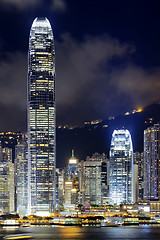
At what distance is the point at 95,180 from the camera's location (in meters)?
190

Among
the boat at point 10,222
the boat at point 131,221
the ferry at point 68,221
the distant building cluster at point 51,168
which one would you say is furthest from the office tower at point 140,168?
the boat at point 10,222

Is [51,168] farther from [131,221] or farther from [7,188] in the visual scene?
[131,221]

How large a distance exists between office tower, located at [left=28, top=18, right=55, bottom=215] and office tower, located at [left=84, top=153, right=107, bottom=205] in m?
31.8

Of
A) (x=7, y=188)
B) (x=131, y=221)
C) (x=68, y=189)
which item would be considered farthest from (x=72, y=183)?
(x=131, y=221)

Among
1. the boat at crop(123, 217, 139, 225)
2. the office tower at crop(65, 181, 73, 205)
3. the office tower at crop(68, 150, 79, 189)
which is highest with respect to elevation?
Answer: the office tower at crop(68, 150, 79, 189)

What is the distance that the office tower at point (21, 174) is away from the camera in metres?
174

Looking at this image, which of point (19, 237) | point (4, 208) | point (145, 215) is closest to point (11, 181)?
point (4, 208)

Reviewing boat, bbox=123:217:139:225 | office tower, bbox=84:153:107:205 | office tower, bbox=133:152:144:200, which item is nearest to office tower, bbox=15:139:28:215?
office tower, bbox=84:153:107:205

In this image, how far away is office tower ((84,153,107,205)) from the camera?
620 feet

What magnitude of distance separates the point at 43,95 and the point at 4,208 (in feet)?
98.8

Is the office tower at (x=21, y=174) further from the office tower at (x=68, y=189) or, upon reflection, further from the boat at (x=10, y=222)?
the boat at (x=10, y=222)

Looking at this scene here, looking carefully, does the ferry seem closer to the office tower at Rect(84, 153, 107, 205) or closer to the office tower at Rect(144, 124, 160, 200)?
the office tower at Rect(144, 124, 160, 200)

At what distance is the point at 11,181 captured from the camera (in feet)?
562

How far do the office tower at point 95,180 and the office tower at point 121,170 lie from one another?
13.0 ft
